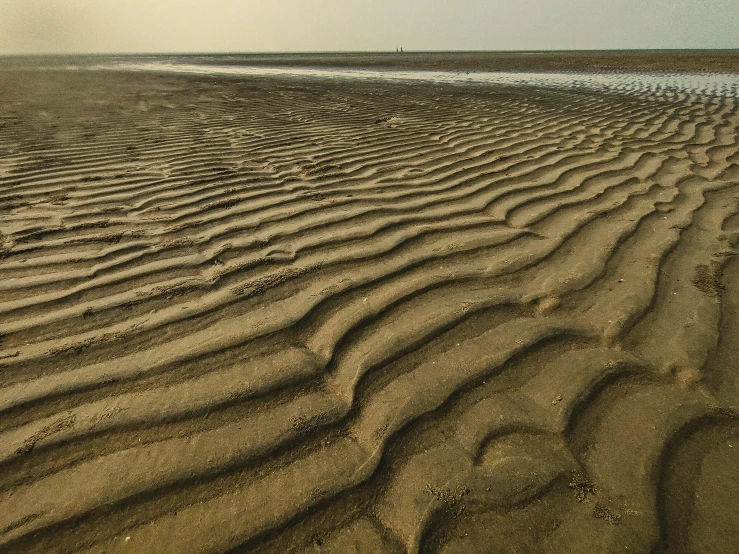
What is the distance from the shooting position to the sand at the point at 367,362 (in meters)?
1.16

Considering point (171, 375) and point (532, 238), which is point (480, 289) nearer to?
point (532, 238)

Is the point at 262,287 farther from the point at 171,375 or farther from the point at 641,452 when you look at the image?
the point at 641,452

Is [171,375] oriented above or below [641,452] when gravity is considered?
above

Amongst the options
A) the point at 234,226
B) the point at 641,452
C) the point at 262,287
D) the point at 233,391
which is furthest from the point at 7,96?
the point at 641,452

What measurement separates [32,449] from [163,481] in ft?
1.45

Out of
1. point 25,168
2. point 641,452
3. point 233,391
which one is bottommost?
point 641,452

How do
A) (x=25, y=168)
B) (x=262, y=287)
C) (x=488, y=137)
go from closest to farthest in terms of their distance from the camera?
(x=262, y=287), (x=25, y=168), (x=488, y=137)

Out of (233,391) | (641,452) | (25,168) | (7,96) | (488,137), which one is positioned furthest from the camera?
(7,96)

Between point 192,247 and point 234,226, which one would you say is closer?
point 192,247

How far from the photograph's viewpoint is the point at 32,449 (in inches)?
50.3

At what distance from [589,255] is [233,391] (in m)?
2.01

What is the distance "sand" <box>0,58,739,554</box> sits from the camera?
1160 millimetres

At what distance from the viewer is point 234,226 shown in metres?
2.63

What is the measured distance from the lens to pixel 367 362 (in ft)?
5.34
